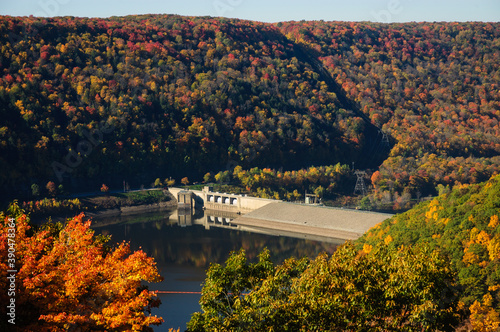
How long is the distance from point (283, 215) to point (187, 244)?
2159cm

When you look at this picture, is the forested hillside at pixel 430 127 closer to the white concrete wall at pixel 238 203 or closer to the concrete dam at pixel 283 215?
the white concrete wall at pixel 238 203

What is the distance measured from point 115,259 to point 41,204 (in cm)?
8450

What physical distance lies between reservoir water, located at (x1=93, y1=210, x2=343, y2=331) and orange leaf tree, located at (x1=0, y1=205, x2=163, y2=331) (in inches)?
950

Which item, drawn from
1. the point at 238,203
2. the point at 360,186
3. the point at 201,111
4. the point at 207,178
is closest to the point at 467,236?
the point at 238,203

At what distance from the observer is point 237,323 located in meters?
27.0

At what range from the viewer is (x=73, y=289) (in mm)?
27703

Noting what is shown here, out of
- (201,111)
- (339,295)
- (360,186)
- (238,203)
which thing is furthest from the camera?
(201,111)

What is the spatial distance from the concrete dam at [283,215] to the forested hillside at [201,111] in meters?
16.2

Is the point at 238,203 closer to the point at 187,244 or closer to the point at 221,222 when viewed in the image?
the point at 221,222

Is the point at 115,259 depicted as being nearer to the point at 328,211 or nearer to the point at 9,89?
the point at 328,211

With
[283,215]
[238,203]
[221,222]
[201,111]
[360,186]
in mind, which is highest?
[201,111]

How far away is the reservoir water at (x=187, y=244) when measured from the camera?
63.3m

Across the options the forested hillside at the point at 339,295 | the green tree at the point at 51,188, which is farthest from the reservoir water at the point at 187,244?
the forested hillside at the point at 339,295

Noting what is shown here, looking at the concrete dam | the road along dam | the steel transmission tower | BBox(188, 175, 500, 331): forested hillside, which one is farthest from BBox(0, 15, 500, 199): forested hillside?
BBox(188, 175, 500, 331): forested hillside
